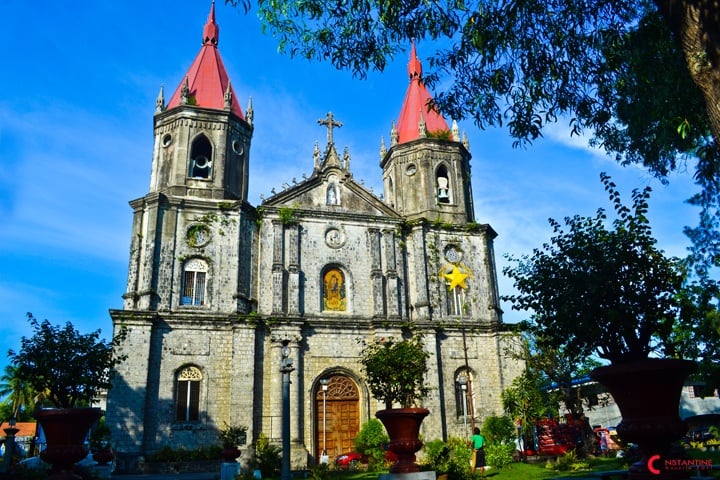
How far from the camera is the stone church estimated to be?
22531 mm

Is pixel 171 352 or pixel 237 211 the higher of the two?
pixel 237 211

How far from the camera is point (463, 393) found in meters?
25.7

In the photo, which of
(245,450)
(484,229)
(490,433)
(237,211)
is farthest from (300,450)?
(484,229)

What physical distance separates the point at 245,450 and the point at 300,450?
206 cm

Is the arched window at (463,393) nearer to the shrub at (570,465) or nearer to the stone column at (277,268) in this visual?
the stone column at (277,268)

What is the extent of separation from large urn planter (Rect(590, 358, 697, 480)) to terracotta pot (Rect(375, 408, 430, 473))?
423 centimetres

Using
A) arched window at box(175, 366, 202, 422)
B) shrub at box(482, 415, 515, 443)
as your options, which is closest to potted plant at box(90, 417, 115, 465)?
arched window at box(175, 366, 202, 422)

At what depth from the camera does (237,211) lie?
997 inches

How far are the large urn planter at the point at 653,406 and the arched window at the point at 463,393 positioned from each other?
18.0 meters

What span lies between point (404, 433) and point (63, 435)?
19.5ft

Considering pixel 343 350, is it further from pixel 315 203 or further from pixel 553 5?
pixel 553 5

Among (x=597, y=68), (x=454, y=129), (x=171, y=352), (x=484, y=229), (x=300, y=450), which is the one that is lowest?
(x=300, y=450)

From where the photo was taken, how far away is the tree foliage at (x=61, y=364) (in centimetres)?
1661

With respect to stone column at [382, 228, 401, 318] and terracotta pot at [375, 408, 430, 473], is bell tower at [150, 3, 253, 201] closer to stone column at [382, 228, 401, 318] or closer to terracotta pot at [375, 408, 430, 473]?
stone column at [382, 228, 401, 318]
